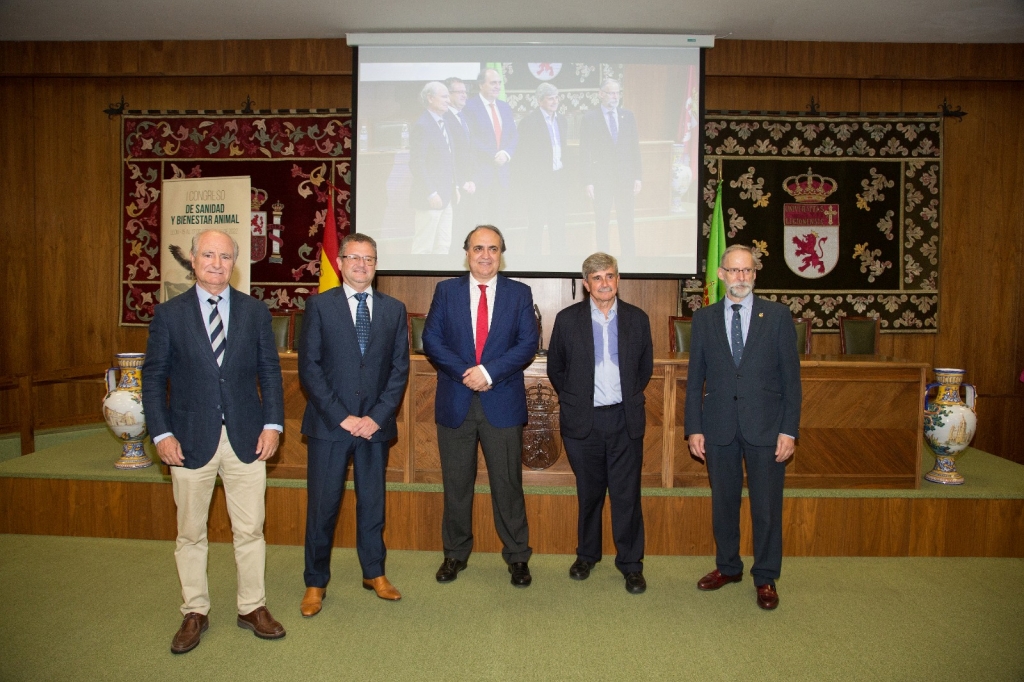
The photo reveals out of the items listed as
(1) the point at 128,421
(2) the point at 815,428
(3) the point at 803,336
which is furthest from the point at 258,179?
(2) the point at 815,428

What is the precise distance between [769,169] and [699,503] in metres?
3.45

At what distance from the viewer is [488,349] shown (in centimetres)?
302

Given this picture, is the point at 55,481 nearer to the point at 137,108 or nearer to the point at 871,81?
the point at 137,108

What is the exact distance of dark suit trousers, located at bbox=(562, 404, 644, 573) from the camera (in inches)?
119

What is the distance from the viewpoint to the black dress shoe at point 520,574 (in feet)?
10.0

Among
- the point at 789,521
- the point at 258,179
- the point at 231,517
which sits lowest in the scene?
the point at 789,521

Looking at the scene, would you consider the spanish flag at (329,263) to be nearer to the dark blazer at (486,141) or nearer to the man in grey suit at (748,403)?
the dark blazer at (486,141)

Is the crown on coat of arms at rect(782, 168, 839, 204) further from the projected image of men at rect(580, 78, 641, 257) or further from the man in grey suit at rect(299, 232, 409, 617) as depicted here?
the man in grey suit at rect(299, 232, 409, 617)

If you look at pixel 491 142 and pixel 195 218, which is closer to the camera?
pixel 491 142

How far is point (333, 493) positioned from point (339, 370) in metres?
0.50

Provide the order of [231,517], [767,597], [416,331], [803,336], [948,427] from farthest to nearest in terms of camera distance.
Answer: [416,331] < [803,336] < [948,427] < [767,597] < [231,517]

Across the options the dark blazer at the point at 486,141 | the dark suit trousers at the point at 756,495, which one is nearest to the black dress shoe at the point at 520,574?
the dark suit trousers at the point at 756,495

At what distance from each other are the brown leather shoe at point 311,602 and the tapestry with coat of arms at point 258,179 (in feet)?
11.8

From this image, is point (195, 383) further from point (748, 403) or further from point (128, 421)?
point (748, 403)
